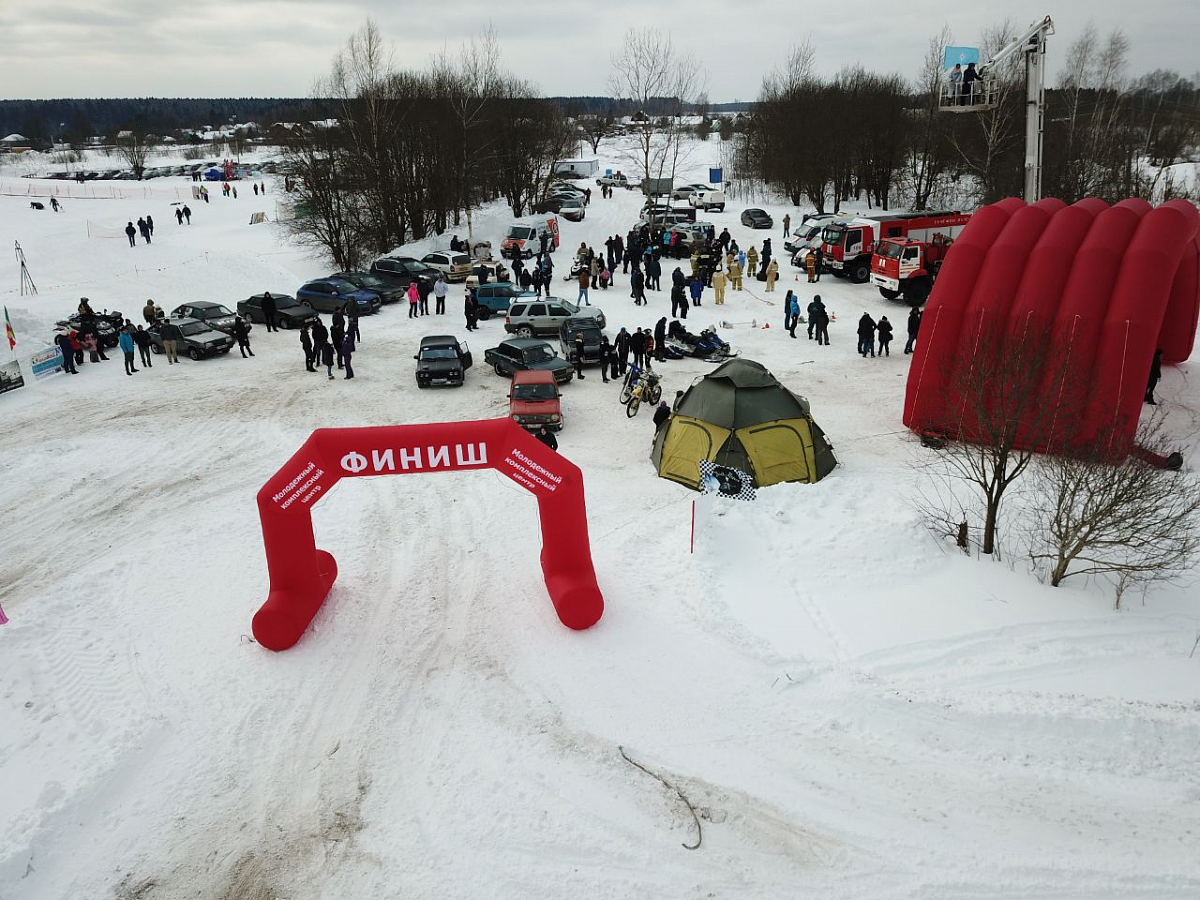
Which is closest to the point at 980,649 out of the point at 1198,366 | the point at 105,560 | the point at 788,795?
the point at 788,795

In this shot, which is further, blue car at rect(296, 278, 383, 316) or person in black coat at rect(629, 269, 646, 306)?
blue car at rect(296, 278, 383, 316)

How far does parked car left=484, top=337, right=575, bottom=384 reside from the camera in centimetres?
2055

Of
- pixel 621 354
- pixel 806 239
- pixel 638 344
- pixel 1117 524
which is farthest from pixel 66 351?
pixel 806 239

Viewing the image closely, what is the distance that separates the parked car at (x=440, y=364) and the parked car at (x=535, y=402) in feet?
10.0

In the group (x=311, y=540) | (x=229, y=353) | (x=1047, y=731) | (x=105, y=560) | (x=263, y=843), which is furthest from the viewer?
(x=229, y=353)

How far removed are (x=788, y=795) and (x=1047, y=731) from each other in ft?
9.73

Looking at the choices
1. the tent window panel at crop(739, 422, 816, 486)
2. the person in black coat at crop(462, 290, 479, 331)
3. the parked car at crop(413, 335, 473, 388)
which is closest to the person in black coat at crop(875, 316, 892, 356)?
the tent window panel at crop(739, 422, 816, 486)

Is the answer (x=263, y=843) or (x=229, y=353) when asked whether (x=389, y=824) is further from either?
(x=229, y=353)

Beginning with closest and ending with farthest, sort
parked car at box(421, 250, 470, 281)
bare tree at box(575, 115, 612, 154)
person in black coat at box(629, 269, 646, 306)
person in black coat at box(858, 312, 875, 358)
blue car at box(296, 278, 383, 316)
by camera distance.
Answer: person in black coat at box(858, 312, 875, 358)
person in black coat at box(629, 269, 646, 306)
blue car at box(296, 278, 383, 316)
parked car at box(421, 250, 470, 281)
bare tree at box(575, 115, 612, 154)

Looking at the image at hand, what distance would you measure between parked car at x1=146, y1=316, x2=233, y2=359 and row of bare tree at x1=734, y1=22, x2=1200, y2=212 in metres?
33.5

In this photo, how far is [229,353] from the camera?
2462 cm

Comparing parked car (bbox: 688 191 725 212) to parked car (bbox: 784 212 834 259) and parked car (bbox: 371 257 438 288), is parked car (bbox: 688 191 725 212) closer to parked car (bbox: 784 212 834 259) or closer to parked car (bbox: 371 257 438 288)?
parked car (bbox: 784 212 834 259)

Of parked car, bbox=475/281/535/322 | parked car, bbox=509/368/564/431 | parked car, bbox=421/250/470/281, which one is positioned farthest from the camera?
parked car, bbox=421/250/470/281

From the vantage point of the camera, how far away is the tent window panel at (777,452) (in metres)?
14.3
